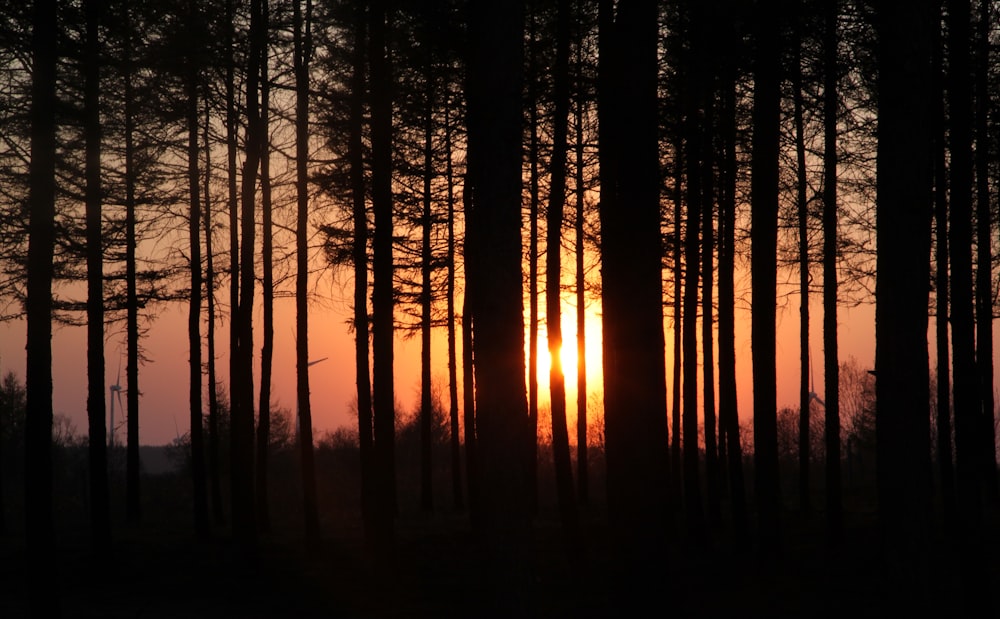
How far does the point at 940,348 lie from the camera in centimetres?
Answer: 1764

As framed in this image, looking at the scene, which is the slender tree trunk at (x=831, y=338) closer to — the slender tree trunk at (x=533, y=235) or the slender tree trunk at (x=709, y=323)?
the slender tree trunk at (x=709, y=323)

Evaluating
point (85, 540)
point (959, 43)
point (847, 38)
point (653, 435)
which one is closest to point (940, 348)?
point (959, 43)

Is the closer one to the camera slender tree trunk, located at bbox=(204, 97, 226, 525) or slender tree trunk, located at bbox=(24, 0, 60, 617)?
slender tree trunk, located at bbox=(24, 0, 60, 617)

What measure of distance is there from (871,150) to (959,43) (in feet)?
22.9

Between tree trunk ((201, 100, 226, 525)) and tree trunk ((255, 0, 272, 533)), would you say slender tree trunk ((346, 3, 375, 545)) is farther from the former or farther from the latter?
tree trunk ((201, 100, 226, 525))

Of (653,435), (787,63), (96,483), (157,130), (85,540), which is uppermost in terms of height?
(157,130)

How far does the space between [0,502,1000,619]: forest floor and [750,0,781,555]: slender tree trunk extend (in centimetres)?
162

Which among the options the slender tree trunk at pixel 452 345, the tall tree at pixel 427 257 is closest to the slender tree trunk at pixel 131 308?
the tall tree at pixel 427 257

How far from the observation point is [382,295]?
49.8ft

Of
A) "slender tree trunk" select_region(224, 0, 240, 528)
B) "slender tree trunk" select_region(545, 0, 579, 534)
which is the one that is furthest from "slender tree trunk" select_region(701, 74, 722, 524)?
"slender tree trunk" select_region(224, 0, 240, 528)

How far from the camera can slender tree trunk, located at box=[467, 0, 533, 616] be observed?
26.6 feet

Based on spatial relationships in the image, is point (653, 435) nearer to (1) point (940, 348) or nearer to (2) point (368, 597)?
(2) point (368, 597)

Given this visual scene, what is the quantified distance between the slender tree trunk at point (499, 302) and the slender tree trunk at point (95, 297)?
9.39 m

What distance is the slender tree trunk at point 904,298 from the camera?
346 inches
